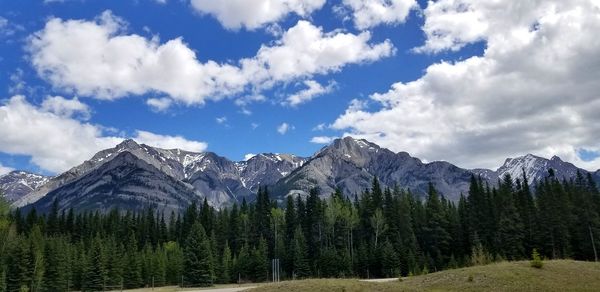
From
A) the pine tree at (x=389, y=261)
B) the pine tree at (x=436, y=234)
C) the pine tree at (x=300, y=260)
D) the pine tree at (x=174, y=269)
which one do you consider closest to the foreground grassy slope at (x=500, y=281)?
the pine tree at (x=389, y=261)

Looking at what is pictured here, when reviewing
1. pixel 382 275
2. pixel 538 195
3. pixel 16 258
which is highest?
pixel 538 195

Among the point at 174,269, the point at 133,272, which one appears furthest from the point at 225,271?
the point at 133,272

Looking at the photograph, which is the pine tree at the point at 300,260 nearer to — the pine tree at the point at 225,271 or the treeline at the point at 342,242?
the treeline at the point at 342,242

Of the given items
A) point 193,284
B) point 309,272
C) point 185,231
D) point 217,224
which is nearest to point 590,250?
point 309,272

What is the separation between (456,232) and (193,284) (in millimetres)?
61866

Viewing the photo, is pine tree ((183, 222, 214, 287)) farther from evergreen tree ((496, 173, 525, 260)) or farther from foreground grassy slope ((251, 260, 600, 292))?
evergreen tree ((496, 173, 525, 260))

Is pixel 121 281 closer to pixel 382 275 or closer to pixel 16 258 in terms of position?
pixel 16 258

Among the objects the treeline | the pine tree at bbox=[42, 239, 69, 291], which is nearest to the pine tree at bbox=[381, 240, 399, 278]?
the treeline

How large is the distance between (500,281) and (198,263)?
71.5 m

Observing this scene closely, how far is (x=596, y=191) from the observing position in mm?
108625

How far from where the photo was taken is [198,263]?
324 ft

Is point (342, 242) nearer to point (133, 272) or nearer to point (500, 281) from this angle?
point (133, 272)

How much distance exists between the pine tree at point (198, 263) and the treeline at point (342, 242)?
21 centimetres

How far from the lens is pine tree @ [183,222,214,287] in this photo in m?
98.6
